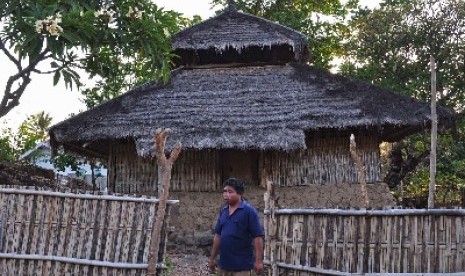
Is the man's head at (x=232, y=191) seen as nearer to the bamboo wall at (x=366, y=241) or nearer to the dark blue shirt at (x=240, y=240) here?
the dark blue shirt at (x=240, y=240)

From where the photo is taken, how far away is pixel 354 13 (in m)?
16.8

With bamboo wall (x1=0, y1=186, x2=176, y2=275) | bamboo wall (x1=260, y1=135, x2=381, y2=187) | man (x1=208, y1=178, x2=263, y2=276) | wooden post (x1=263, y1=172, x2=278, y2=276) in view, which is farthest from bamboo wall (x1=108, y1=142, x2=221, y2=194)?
man (x1=208, y1=178, x2=263, y2=276)

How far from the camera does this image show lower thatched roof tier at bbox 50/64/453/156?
380 inches

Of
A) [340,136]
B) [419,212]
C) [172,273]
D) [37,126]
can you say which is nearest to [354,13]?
[340,136]

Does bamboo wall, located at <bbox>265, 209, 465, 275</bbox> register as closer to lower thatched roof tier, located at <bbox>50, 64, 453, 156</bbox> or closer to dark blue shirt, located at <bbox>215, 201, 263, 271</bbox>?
dark blue shirt, located at <bbox>215, 201, 263, 271</bbox>

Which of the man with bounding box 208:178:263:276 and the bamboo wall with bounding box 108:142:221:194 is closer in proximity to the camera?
the man with bounding box 208:178:263:276

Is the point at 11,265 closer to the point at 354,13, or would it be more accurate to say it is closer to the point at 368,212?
the point at 368,212

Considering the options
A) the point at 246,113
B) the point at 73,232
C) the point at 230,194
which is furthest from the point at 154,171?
the point at 230,194

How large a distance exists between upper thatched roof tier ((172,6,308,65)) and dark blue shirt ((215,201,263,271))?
7126 mm

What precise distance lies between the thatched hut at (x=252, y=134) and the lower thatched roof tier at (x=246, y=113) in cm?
2

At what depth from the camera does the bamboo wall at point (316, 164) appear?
10258 mm

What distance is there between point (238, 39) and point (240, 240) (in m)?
7.41

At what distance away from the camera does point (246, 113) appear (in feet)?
33.2

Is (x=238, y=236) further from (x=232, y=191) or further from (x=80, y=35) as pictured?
(x=80, y=35)
